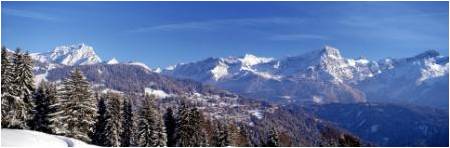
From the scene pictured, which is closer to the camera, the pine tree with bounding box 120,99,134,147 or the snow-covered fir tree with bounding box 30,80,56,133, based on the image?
the snow-covered fir tree with bounding box 30,80,56,133

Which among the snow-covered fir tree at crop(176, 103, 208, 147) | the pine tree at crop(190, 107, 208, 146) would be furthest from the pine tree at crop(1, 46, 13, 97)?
the pine tree at crop(190, 107, 208, 146)

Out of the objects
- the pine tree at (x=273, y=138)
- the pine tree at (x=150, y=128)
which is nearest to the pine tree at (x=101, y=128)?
the pine tree at (x=150, y=128)

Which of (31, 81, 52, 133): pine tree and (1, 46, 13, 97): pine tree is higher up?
(1, 46, 13, 97): pine tree

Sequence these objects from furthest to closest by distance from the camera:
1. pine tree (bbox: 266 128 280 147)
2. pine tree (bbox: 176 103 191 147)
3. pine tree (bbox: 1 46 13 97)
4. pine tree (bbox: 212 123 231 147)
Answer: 1. pine tree (bbox: 212 123 231 147)
2. pine tree (bbox: 266 128 280 147)
3. pine tree (bbox: 176 103 191 147)
4. pine tree (bbox: 1 46 13 97)

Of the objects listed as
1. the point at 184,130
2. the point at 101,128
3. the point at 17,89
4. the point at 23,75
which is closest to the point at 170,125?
the point at 184,130

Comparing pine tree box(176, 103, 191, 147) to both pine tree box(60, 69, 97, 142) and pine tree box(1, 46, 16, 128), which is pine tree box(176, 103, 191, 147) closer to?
pine tree box(60, 69, 97, 142)
